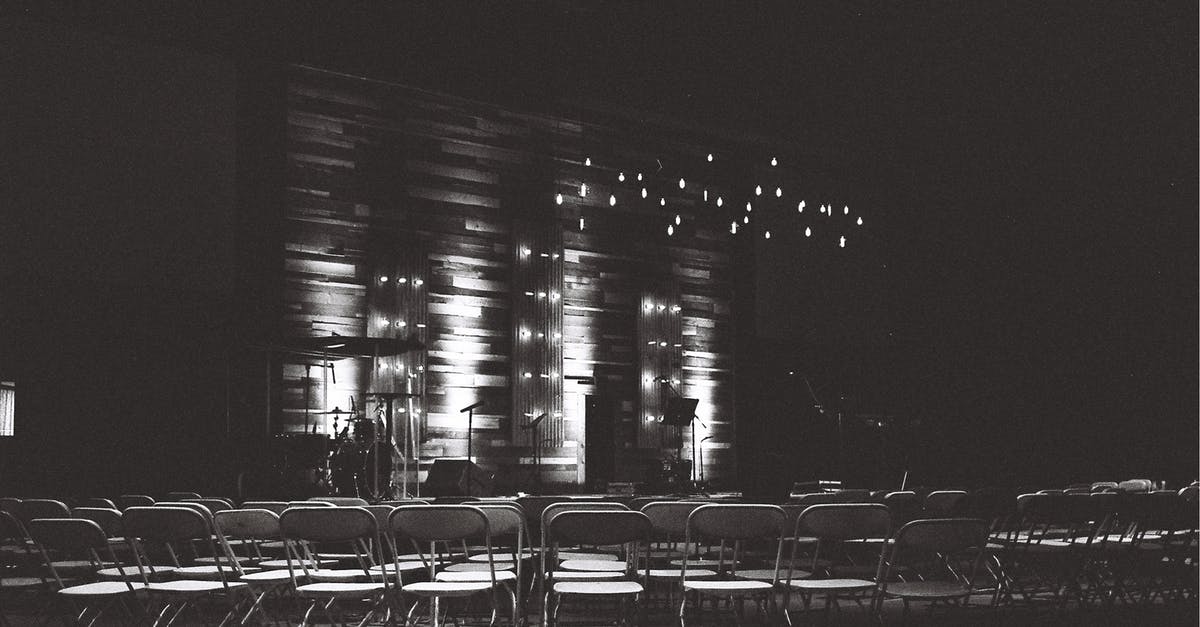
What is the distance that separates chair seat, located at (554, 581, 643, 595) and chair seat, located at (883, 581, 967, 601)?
96 cm

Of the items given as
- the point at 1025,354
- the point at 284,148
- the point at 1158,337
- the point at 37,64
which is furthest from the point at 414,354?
the point at 1158,337

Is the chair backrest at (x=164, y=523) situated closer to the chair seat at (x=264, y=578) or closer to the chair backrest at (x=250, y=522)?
the chair backrest at (x=250, y=522)

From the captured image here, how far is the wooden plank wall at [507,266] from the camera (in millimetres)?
13508

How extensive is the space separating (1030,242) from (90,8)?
11.9m

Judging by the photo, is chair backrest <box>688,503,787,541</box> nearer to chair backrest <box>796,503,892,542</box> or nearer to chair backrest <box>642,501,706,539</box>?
chair backrest <box>796,503,892,542</box>

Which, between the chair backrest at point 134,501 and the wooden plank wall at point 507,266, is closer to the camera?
the chair backrest at point 134,501

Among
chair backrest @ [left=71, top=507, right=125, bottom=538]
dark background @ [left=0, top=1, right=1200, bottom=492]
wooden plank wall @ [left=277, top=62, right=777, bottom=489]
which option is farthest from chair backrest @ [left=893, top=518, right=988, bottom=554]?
wooden plank wall @ [left=277, top=62, right=777, bottom=489]

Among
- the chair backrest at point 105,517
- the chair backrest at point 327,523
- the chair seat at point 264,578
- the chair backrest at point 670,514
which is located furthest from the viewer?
the chair backrest at point 105,517

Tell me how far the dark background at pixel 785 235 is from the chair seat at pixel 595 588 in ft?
24.5

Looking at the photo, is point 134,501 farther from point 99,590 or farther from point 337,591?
point 337,591

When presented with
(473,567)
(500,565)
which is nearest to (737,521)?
(473,567)

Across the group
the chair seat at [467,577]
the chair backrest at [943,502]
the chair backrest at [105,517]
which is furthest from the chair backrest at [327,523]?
the chair backrest at [943,502]

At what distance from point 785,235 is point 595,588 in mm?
13469

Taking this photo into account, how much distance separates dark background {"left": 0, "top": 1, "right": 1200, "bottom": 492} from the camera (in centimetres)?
1116
